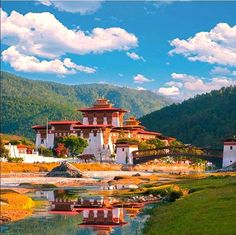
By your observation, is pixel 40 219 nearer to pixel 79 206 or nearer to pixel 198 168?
pixel 79 206

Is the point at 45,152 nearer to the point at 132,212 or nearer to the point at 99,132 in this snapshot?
the point at 99,132

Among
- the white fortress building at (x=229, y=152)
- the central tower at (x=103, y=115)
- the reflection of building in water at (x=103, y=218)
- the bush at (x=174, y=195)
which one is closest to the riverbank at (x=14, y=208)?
the reflection of building in water at (x=103, y=218)

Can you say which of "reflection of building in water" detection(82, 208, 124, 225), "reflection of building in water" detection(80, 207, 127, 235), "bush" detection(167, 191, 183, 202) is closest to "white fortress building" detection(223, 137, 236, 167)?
"bush" detection(167, 191, 183, 202)

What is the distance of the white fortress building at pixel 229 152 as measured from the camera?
112 meters

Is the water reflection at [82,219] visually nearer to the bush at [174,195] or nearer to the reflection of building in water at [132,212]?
the reflection of building in water at [132,212]

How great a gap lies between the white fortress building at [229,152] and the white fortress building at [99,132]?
2465 centimetres

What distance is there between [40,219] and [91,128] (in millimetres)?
106335

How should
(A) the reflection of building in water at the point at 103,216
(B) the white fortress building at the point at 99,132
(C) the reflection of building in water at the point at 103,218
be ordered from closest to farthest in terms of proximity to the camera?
(C) the reflection of building in water at the point at 103,218
(A) the reflection of building in water at the point at 103,216
(B) the white fortress building at the point at 99,132

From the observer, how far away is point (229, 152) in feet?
369

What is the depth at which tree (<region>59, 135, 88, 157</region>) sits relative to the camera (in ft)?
417

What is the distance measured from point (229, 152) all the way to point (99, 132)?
39.4 m

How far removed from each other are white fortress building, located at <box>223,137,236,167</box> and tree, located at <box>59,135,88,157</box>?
1424 inches

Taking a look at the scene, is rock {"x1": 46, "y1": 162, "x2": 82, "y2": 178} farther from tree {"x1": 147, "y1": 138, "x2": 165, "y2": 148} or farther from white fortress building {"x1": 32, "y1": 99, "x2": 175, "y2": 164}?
tree {"x1": 147, "y1": 138, "x2": 165, "y2": 148}

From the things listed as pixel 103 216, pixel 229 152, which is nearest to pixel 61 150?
pixel 229 152
